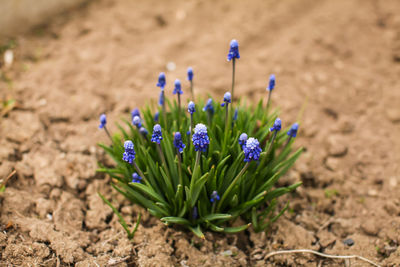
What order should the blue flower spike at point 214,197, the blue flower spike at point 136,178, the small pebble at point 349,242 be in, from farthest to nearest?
the small pebble at point 349,242 → the blue flower spike at point 136,178 → the blue flower spike at point 214,197

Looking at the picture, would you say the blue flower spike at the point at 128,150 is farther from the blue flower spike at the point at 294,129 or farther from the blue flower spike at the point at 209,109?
the blue flower spike at the point at 294,129

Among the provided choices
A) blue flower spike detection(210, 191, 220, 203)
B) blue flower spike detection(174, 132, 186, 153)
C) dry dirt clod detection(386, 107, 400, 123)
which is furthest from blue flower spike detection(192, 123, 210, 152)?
dry dirt clod detection(386, 107, 400, 123)

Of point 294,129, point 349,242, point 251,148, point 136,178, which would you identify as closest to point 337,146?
point 349,242

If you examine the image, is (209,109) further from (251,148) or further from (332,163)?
(332,163)

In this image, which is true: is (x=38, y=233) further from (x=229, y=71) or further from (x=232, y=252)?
(x=229, y=71)

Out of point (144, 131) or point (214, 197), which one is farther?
point (144, 131)

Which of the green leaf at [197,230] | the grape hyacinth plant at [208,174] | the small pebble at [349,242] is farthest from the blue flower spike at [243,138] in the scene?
the small pebble at [349,242]

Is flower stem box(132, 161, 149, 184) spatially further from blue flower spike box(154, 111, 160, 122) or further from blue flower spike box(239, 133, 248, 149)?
blue flower spike box(239, 133, 248, 149)

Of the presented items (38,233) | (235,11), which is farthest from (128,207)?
(235,11)
